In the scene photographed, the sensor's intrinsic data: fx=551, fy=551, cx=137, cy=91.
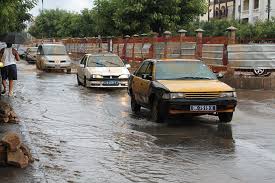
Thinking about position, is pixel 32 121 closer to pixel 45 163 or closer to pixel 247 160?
pixel 45 163

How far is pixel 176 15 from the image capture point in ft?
117

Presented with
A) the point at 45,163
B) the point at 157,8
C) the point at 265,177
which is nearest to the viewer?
the point at 265,177

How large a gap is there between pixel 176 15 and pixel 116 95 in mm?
18237

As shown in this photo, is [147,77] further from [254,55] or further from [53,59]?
[53,59]

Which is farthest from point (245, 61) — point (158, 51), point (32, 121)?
point (32, 121)

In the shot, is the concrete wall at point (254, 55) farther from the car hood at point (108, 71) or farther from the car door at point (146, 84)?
the car door at point (146, 84)

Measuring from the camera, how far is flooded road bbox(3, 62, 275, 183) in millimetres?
7250

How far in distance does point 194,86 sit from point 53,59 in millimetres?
21491

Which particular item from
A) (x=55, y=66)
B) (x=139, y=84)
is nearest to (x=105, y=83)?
(x=139, y=84)

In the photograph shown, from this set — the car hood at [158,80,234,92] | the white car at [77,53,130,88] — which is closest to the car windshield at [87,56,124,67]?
the white car at [77,53,130,88]

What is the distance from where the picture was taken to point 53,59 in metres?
32.2

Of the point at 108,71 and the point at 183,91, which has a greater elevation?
the point at 183,91

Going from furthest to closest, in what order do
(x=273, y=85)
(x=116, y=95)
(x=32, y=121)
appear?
(x=273, y=85)
(x=116, y=95)
(x=32, y=121)

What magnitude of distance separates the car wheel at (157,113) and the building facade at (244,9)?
55.2 metres
